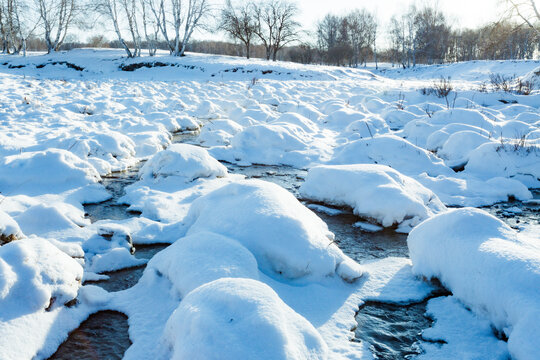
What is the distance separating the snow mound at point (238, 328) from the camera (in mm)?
1357

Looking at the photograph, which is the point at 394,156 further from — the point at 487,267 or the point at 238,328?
the point at 238,328

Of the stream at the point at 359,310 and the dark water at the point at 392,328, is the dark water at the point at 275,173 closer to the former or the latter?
the stream at the point at 359,310

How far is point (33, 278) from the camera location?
1.89 meters

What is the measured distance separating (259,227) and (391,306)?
99 centimetres

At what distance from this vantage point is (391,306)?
87.9 inches

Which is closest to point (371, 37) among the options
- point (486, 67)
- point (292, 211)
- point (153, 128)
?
point (486, 67)

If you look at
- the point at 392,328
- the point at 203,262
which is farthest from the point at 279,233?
the point at 392,328

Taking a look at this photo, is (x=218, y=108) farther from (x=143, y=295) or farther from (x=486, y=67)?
(x=486, y=67)

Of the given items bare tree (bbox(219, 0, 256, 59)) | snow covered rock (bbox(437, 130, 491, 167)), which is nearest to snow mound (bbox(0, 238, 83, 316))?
snow covered rock (bbox(437, 130, 491, 167))

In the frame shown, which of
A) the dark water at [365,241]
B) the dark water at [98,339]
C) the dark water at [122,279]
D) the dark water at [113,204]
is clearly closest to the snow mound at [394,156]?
the dark water at [365,241]

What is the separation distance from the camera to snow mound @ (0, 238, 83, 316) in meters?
1.80

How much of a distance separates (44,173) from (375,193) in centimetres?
368

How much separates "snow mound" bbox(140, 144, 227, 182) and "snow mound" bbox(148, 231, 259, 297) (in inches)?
83.9

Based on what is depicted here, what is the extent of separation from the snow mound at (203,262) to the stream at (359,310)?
0.34m
